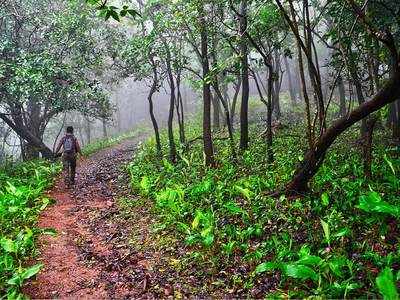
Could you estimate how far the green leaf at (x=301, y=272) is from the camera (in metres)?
6.06

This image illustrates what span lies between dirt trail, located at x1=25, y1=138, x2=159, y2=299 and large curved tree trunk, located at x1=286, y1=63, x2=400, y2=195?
3607mm

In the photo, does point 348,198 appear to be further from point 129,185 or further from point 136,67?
point 136,67

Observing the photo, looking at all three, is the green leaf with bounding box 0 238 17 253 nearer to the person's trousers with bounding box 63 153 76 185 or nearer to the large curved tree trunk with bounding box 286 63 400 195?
the large curved tree trunk with bounding box 286 63 400 195

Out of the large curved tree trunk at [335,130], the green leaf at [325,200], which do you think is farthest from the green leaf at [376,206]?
the large curved tree trunk at [335,130]

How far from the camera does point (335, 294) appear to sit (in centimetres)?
593

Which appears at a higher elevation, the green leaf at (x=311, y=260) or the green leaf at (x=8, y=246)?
the green leaf at (x=8, y=246)

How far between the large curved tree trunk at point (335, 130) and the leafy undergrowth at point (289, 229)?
0.37m

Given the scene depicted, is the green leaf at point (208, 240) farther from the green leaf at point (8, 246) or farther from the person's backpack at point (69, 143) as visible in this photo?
the person's backpack at point (69, 143)

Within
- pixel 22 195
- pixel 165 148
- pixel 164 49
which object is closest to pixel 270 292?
pixel 22 195

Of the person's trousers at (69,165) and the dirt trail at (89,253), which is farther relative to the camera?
the person's trousers at (69,165)

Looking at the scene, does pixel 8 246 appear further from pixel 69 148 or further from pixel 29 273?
pixel 69 148

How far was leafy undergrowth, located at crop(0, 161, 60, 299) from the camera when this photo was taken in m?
6.81

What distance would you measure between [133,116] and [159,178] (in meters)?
57.0

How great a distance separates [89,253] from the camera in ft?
27.8
